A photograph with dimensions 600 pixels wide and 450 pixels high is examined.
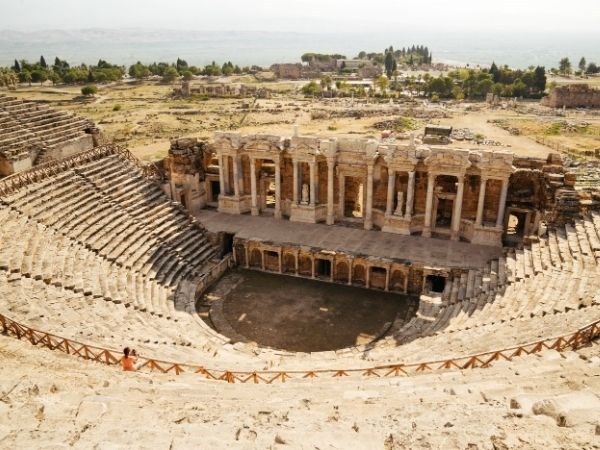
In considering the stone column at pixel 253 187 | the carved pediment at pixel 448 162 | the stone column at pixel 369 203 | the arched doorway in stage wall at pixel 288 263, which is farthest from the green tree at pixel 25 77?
the carved pediment at pixel 448 162

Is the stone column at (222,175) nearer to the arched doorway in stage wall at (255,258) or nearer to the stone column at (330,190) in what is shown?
the arched doorway in stage wall at (255,258)

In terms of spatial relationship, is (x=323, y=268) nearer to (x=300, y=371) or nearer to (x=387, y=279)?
(x=387, y=279)

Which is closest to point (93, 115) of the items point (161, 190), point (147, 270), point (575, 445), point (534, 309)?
point (161, 190)

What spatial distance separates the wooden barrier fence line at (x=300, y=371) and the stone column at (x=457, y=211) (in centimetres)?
1553

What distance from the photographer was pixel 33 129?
27.9 metres

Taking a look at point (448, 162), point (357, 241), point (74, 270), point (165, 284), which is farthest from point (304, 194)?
point (74, 270)

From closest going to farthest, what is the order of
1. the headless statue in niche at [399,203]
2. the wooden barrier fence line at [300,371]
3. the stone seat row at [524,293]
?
the wooden barrier fence line at [300,371], the stone seat row at [524,293], the headless statue in niche at [399,203]

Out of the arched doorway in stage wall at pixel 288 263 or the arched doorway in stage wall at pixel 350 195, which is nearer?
the arched doorway in stage wall at pixel 288 263

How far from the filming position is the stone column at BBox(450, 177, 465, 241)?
1095 inches

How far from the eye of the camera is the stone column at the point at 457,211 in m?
27.8

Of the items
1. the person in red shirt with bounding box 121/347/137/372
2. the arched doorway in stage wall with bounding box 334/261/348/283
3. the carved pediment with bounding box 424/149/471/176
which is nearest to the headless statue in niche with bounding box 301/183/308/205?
the arched doorway in stage wall with bounding box 334/261/348/283

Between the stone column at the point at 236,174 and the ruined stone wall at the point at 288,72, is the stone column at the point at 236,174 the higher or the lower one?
the lower one

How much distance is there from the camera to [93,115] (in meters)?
82.1

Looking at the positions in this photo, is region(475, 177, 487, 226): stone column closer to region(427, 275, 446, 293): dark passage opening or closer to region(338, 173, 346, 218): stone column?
region(427, 275, 446, 293): dark passage opening
